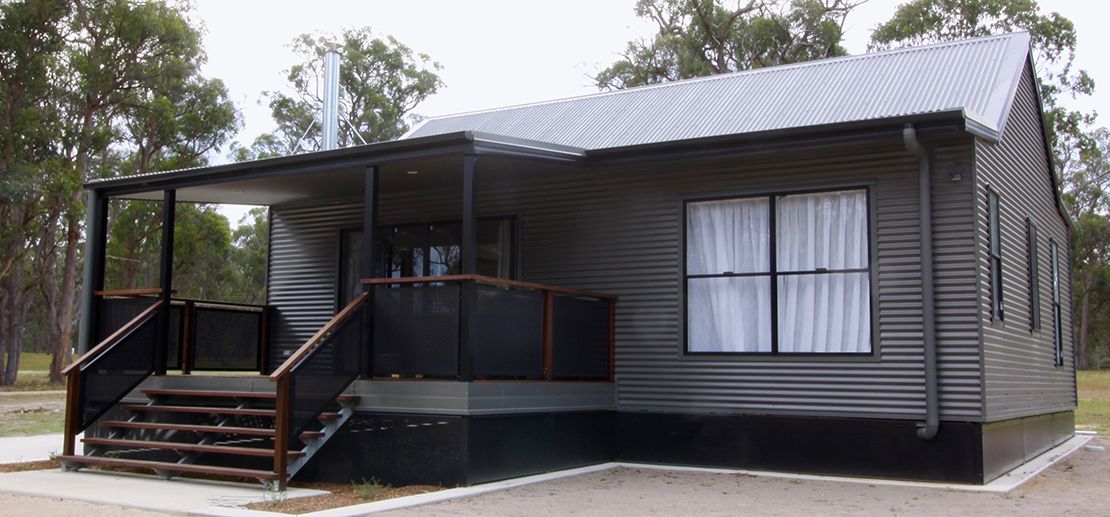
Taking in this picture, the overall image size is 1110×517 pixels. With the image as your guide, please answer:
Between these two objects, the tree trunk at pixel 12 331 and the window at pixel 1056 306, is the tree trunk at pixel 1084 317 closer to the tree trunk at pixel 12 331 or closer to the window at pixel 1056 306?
the window at pixel 1056 306

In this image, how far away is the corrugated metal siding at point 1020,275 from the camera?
30.8 ft

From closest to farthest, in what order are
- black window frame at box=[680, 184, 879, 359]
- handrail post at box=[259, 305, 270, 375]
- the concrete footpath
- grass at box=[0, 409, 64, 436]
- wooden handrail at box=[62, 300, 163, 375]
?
black window frame at box=[680, 184, 879, 359] → wooden handrail at box=[62, 300, 163, 375] → the concrete footpath → handrail post at box=[259, 305, 270, 375] → grass at box=[0, 409, 64, 436]

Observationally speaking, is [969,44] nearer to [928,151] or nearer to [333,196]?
[928,151]

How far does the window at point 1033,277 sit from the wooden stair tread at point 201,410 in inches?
334

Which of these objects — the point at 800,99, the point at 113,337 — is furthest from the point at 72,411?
the point at 800,99

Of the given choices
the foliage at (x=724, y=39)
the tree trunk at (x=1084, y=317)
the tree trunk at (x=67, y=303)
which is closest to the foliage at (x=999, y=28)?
the foliage at (x=724, y=39)

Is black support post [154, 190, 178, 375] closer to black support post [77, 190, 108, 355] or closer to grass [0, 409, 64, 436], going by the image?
black support post [77, 190, 108, 355]

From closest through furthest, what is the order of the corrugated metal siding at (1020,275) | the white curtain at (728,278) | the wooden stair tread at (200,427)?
1. the wooden stair tread at (200,427)
2. the corrugated metal siding at (1020,275)
3. the white curtain at (728,278)

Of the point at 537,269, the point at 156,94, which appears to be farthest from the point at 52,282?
the point at 537,269

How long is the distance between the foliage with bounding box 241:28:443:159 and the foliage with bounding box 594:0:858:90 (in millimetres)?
9921

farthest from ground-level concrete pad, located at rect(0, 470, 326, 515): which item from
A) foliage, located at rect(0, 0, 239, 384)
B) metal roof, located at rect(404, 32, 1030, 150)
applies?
foliage, located at rect(0, 0, 239, 384)

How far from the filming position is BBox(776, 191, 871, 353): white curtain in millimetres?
9633

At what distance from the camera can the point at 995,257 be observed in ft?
32.0

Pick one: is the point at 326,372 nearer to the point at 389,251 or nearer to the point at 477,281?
the point at 477,281
